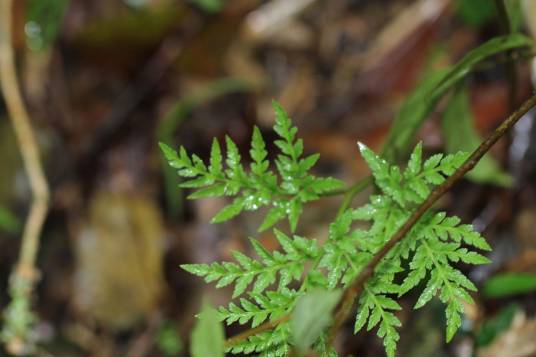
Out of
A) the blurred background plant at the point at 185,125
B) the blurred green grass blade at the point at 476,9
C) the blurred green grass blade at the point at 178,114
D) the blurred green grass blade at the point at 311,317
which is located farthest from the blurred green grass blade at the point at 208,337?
the blurred green grass blade at the point at 178,114

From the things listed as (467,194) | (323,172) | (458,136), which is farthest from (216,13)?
(458,136)

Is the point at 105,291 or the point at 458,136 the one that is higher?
the point at 105,291

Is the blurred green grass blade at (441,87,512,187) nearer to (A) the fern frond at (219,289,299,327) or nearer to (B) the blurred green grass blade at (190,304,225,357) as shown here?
(A) the fern frond at (219,289,299,327)

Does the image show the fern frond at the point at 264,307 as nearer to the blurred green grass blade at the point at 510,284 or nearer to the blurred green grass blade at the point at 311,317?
the blurred green grass blade at the point at 311,317

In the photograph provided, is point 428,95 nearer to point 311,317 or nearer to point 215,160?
point 215,160

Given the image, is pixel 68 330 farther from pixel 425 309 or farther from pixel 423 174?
pixel 423 174

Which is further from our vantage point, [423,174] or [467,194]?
[467,194]
